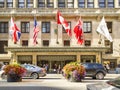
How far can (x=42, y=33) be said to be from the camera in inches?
2121

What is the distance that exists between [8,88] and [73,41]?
3503 centimetres

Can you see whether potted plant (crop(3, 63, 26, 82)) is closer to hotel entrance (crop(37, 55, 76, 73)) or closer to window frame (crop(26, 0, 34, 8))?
hotel entrance (crop(37, 55, 76, 73))

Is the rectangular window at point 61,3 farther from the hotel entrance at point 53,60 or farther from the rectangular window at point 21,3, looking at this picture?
the hotel entrance at point 53,60

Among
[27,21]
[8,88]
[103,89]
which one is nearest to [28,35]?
[27,21]

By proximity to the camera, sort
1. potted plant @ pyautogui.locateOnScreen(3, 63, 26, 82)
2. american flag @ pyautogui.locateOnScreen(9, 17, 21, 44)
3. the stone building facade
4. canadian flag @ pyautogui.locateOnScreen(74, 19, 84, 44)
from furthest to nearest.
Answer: the stone building facade
american flag @ pyautogui.locateOnScreen(9, 17, 21, 44)
canadian flag @ pyautogui.locateOnScreen(74, 19, 84, 44)
potted plant @ pyautogui.locateOnScreen(3, 63, 26, 82)

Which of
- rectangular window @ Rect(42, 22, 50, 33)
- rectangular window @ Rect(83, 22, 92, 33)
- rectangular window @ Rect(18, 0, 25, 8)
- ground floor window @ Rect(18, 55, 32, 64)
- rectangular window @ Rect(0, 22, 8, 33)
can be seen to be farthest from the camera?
rectangular window @ Rect(18, 0, 25, 8)

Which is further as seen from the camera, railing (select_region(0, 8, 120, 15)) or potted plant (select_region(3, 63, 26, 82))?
railing (select_region(0, 8, 120, 15))

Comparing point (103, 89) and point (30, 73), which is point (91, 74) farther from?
point (103, 89)

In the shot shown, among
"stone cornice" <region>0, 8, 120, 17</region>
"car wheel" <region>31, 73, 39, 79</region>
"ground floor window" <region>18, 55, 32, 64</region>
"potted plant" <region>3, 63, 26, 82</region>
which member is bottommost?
"car wheel" <region>31, 73, 39, 79</region>

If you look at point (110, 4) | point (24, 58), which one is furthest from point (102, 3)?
point (24, 58)

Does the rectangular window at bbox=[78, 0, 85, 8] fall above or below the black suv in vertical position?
above

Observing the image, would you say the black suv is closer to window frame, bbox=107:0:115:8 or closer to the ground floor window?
the ground floor window

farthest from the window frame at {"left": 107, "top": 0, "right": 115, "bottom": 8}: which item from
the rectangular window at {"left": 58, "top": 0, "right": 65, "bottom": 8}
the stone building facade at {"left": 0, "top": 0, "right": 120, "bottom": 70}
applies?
the rectangular window at {"left": 58, "top": 0, "right": 65, "bottom": 8}

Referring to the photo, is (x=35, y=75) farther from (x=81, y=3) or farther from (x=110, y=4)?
(x=110, y=4)
